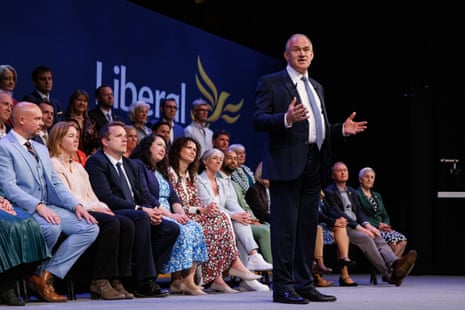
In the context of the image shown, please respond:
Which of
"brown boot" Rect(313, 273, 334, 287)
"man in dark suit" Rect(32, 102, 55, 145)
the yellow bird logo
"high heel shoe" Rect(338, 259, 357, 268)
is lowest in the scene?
"brown boot" Rect(313, 273, 334, 287)

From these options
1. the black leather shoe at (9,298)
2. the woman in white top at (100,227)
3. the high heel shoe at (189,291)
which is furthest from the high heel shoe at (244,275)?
the black leather shoe at (9,298)

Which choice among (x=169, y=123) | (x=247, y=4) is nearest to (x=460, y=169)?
(x=247, y=4)

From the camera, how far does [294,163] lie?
4.17m

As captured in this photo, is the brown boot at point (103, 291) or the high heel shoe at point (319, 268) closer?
the brown boot at point (103, 291)

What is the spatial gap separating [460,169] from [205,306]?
6.31 meters

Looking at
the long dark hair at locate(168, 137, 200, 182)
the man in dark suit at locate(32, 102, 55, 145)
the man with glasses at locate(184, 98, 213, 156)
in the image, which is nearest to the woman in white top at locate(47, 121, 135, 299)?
the man in dark suit at locate(32, 102, 55, 145)

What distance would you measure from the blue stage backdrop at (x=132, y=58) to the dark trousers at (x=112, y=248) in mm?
1833

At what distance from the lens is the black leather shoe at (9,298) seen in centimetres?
416

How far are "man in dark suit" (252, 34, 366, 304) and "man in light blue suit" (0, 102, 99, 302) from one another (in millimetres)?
1265

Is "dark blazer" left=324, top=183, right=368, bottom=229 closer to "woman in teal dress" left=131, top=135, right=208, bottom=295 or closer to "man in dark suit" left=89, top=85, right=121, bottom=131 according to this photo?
"woman in teal dress" left=131, top=135, right=208, bottom=295

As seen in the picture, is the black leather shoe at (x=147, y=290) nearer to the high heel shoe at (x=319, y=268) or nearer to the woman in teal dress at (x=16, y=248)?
the woman in teal dress at (x=16, y=248)

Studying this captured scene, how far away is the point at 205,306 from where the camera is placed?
4117 mm

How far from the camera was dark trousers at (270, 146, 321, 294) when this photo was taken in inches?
165

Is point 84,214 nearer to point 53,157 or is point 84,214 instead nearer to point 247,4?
point 53,157
